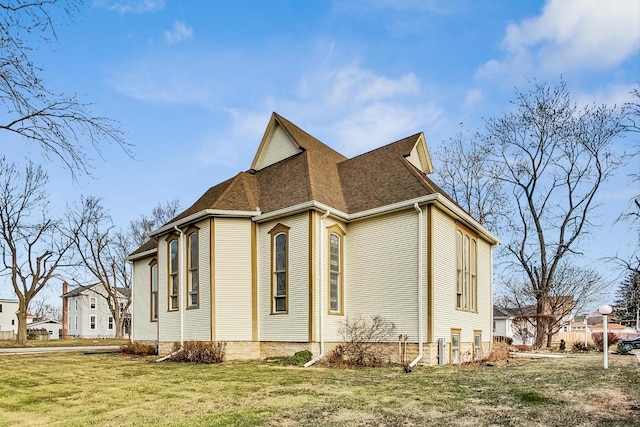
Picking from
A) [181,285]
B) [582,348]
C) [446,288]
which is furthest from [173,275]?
[582,348]

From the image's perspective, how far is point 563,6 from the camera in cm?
1198

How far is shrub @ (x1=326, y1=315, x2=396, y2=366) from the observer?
563 inches

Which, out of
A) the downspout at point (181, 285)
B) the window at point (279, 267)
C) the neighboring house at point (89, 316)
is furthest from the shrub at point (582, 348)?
the neighboring house at point (89, 316)

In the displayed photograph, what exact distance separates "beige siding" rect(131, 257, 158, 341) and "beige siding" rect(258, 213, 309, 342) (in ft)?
24.8

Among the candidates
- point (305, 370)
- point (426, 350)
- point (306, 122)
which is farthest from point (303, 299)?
point (306, 122)

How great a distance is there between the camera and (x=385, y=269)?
594 inches

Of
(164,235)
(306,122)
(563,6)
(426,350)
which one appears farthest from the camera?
(306,122)

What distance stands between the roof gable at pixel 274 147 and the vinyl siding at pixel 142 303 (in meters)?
7.08

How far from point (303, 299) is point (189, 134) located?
615 cm

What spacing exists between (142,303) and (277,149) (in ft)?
33.0

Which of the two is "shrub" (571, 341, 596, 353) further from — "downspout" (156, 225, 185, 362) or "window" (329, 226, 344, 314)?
"downspout" (156, 225, 185, 362)

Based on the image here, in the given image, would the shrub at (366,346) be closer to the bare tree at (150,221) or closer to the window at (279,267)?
the window at (279,267)

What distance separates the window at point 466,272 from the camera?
1636 centimetres

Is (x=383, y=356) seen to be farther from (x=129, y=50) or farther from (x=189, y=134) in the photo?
(x=129, y=50)
